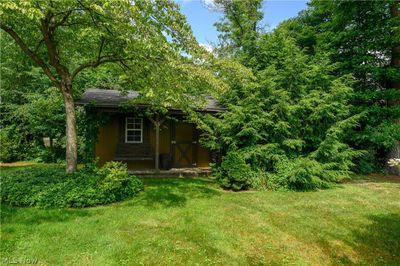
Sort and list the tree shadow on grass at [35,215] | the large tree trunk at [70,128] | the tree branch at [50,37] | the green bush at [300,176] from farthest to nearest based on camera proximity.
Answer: the green bush at [300,176]
the large tree trunk at [70,128]
the tree branch at [50,37]
the tree shadow on grass at [35,215]

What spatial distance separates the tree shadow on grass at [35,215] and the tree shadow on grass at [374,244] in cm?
532

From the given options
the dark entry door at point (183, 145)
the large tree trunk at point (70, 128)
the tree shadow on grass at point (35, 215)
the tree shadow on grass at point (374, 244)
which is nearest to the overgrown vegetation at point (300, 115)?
the dark entry door at point (183, 145)

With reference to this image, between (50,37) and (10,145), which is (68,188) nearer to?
(50,37)

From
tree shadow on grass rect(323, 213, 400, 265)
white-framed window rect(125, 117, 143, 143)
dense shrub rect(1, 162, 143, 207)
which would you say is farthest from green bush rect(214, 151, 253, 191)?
white-framed window rect(125, 117, 143, 143)

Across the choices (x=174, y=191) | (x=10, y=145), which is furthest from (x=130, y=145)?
(x=10, y=145)

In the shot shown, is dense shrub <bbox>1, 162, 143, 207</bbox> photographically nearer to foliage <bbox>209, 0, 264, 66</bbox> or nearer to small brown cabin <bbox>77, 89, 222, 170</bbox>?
small brown cabin <bbox>77, 89, 222, 170</bbox>

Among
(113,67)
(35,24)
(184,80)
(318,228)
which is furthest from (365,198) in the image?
(35,24)

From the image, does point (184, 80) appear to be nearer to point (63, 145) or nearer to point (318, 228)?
point (318, 228)

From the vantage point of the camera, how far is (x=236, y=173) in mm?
8656

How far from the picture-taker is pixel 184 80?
285 inches

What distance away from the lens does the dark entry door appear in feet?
41.0

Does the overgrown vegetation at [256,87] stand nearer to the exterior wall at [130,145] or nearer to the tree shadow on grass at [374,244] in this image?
the exterior wall at [130,145]

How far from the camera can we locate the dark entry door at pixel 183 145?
12.5 m

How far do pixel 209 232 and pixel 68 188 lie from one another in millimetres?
3917
